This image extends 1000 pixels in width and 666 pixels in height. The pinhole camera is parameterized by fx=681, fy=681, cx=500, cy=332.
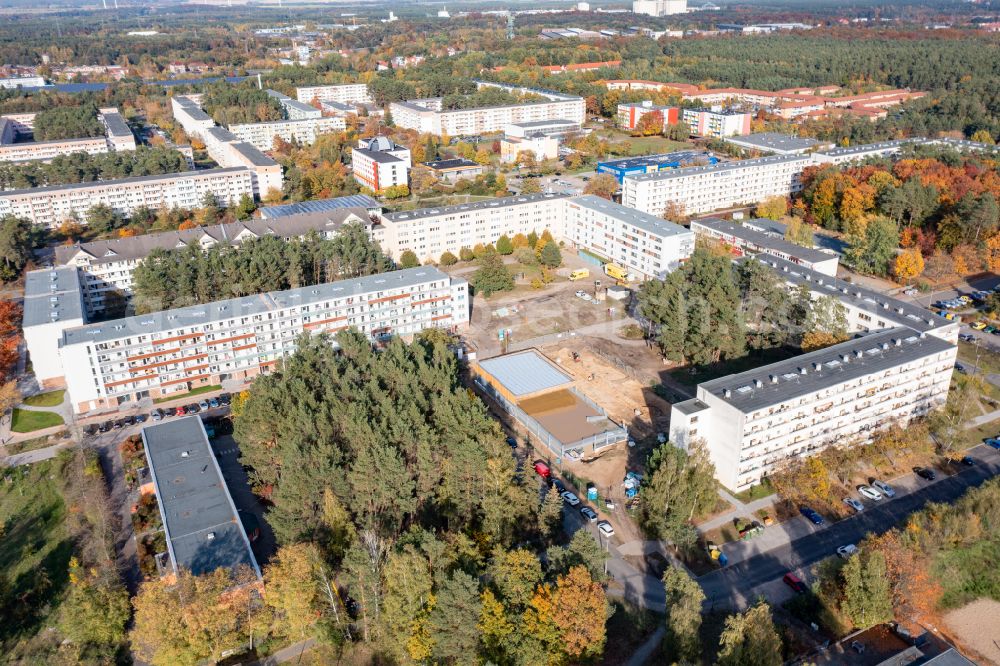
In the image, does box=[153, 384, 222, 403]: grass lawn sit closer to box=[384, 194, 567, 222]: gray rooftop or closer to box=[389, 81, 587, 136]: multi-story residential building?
box=[384, 194, 567, 222]: gray rooftop

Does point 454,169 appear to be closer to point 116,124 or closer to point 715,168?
point 715,168

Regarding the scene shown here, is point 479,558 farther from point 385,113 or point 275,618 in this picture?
point 385,113

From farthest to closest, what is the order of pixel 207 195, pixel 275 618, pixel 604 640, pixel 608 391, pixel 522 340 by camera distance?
pixel 207 195 < pixel 522 340 < pixel 608 391 < pixel 275 618 < pixel 604 640

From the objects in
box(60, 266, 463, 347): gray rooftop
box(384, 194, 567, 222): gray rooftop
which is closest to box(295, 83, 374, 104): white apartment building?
box(384, 194, 567, 222): gray rooftop

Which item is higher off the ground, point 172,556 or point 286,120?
point 286,120

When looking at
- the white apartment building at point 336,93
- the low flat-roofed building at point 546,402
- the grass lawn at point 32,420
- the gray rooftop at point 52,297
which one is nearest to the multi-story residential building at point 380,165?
the gray rooftop at point 52,297

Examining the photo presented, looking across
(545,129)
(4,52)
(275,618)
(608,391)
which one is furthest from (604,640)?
(4,52)

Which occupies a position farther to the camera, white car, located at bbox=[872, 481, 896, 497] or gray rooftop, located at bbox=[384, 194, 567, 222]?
gray rooftop, located at bbox=[384, 194, 567, 222]
